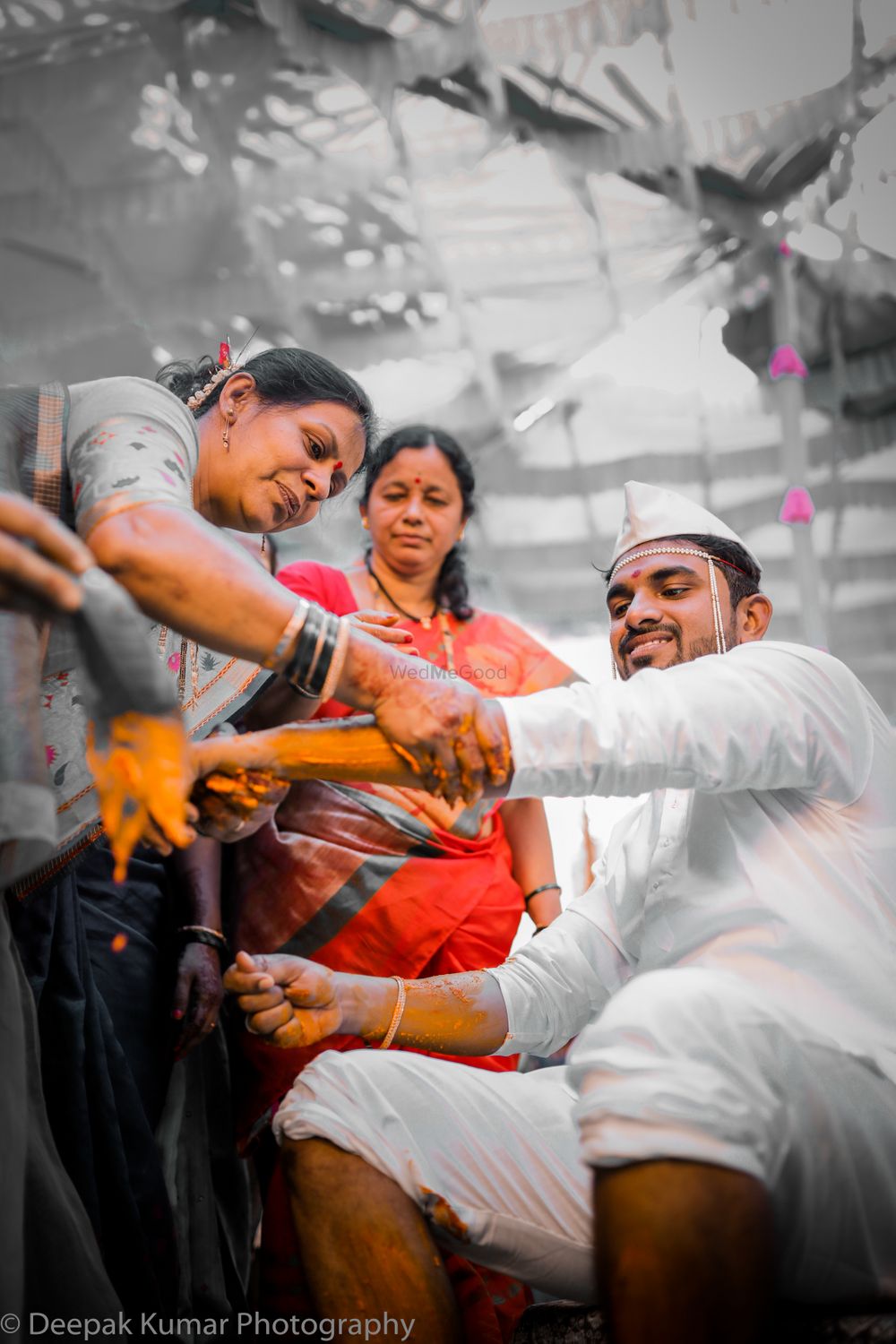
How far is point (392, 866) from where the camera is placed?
91.0 inches

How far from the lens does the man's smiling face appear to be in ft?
6.37

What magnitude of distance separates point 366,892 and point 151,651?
1.12 metres

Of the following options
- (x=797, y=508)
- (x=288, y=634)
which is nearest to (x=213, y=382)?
(x=288, y=634)

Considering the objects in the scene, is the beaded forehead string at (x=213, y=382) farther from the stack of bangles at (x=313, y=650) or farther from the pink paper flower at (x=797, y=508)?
the pink paper flower at (x=797, y=508)

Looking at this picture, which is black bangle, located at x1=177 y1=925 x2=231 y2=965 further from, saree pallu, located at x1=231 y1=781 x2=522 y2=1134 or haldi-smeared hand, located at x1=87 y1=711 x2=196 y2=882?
haldi-smeared hand, located at x1=87 y1=711 x2=196 y2=882

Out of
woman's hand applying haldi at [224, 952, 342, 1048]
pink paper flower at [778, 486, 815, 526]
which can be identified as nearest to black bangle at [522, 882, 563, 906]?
woman's hand applying haldi at [224, 952, 342, 1048]

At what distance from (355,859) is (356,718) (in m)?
0.83

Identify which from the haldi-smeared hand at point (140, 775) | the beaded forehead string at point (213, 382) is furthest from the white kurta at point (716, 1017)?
the beaded forehead string at point (213, 382)

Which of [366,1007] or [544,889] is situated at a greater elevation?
[544,889]

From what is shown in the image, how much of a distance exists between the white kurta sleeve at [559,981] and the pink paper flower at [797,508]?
261 cm

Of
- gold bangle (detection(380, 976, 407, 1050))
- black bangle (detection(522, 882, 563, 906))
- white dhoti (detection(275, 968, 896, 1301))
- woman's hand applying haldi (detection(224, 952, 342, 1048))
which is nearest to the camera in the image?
white dhoti (detection(275, 968, 896, 1301))

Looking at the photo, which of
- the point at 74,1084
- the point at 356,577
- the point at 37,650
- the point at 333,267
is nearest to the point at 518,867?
the point at 356,577

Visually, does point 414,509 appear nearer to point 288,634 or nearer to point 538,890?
point 538,890

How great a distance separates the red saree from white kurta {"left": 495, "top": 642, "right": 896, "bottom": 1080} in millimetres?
561
